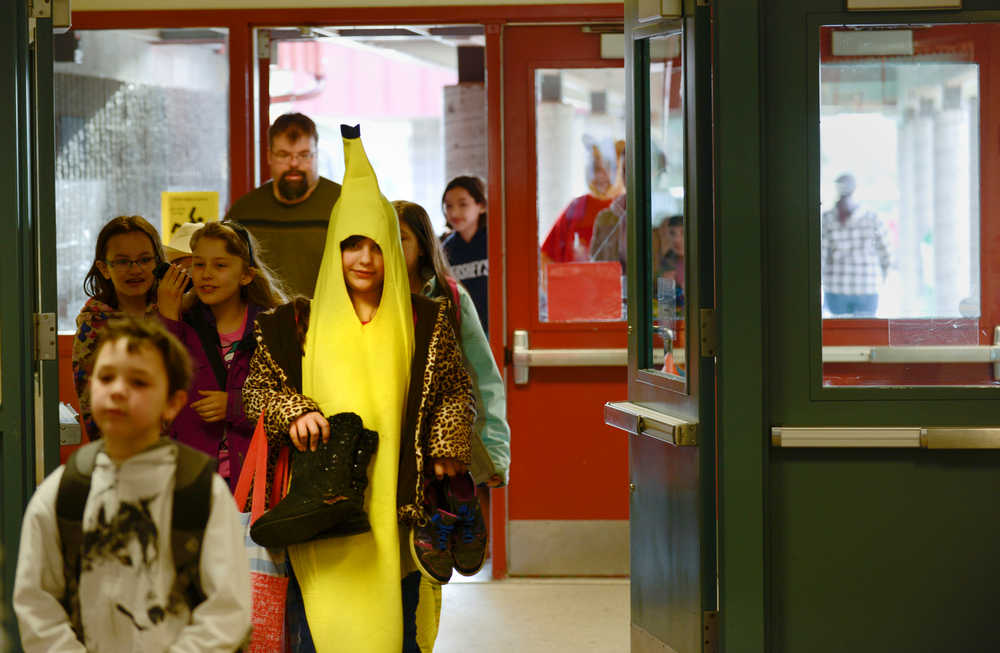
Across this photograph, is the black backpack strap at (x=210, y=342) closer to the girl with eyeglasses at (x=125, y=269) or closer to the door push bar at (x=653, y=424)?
the girl with eyeglasses at (x=125, y=269)

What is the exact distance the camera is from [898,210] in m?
3.52

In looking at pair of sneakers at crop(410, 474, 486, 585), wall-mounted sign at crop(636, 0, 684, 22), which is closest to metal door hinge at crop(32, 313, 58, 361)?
pair of sneakers at crop(410, 474, 486, 585)

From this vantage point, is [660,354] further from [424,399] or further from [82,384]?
[82,384]

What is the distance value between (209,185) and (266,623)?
9.39 feet

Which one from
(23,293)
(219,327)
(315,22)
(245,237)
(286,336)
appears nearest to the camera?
(23,293)

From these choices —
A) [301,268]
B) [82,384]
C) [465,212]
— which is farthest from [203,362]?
[465,212]

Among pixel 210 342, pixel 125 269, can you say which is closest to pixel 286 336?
pixel 210 342

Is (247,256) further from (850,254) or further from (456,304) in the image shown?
(850,254)

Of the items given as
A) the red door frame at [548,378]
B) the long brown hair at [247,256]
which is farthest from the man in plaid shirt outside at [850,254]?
the red door frame at [548,378]

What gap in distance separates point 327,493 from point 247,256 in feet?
3.76

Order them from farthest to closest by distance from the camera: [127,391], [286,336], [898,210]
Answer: [898,210]
[286,336]
[127,391]

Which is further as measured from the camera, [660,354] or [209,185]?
[209,185]

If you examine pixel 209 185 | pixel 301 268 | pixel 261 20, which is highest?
pixel 261 20

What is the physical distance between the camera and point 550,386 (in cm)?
562
